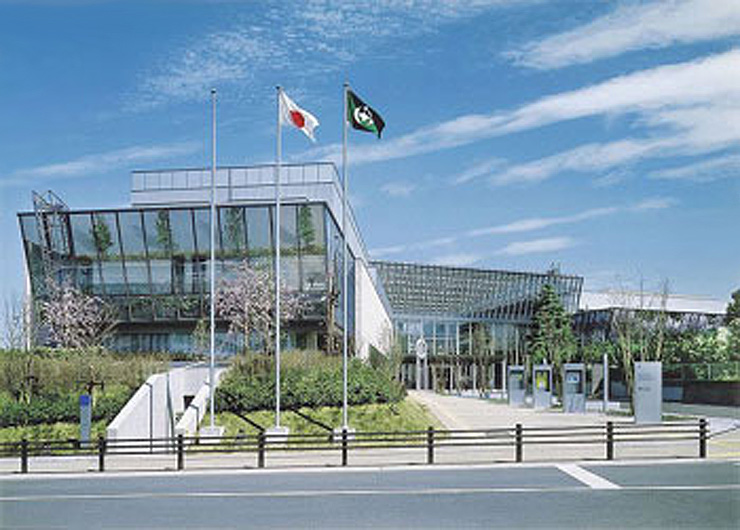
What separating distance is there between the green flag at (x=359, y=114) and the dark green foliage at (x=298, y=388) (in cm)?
898

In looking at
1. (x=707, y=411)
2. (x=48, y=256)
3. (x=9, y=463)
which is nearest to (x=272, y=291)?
(x=48, y=256)

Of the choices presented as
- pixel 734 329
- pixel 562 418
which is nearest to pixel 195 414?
pixel 562 418

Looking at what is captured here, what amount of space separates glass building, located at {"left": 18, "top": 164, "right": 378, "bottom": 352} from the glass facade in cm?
6

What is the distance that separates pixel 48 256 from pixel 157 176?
53.7ft

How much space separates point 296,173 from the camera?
65.2 m

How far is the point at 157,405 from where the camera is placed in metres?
32.2

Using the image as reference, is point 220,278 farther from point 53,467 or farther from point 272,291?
point 53,467

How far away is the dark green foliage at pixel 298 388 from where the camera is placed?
106ft

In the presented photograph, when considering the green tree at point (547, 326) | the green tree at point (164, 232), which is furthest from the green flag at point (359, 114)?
the green tree at point (547, 326)

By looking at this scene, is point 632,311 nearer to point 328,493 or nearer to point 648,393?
point 648,393

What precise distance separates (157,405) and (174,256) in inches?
921

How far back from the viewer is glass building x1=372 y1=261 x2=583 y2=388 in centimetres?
9538

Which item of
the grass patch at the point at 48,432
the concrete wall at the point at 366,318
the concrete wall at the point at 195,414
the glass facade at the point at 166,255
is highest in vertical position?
the glass facade at the point at 166,255

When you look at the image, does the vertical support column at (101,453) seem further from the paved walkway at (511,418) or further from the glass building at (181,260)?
the glass building at (181,260)
